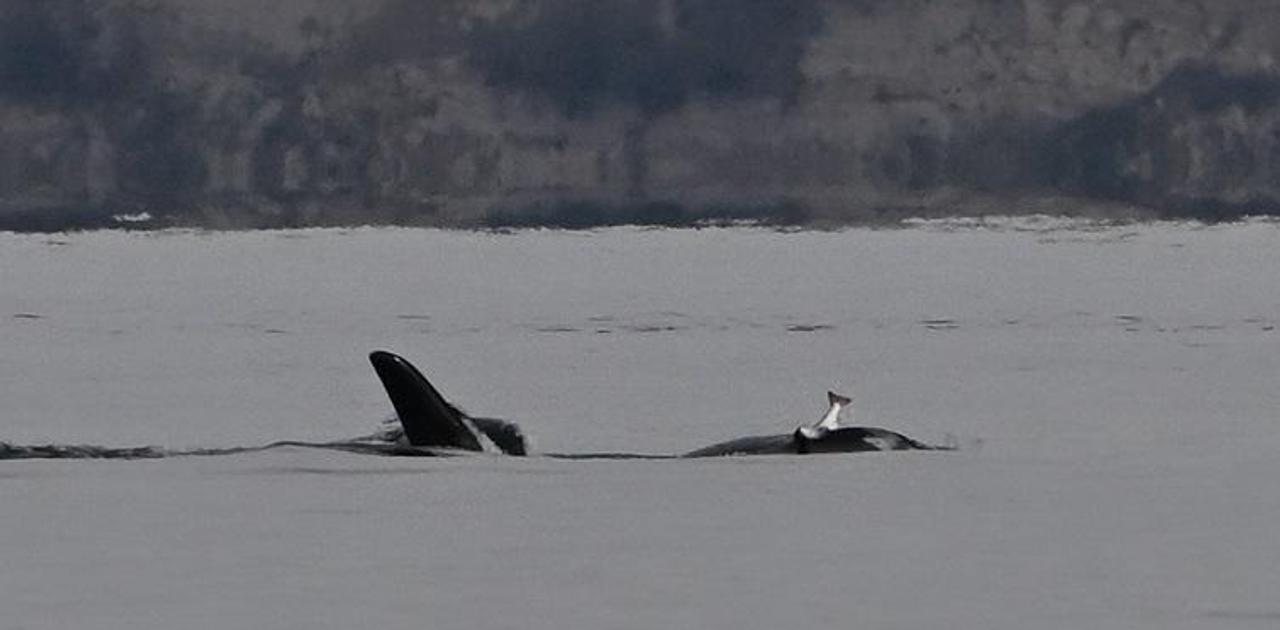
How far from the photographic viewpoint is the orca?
2534 centimetres

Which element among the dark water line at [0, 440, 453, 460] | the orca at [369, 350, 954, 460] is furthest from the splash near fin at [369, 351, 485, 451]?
the dark water line at [0, 440, 453, 460]

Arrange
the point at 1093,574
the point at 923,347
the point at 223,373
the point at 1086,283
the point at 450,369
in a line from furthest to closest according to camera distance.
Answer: the point at 1086,283, the point at 923,347, the point at 450,369, the point at 223,373, the point at 1093,574

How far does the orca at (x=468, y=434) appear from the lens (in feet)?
83.1

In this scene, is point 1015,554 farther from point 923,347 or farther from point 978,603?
point 923,347

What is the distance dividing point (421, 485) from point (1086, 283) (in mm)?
65769

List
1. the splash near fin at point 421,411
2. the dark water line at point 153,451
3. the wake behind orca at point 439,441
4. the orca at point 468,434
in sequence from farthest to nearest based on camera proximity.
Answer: the dark water line at point 153,451 < the wake behind orca at point 439,441 < the orca at point 468,434 < the splash near fin at point 421,411

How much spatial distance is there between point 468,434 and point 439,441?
258mm

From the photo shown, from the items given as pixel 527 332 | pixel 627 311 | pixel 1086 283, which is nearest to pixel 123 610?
pixel 527 332

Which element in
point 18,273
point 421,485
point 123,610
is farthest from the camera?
point 18,273

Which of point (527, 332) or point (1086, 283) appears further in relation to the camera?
point (1086, 283)

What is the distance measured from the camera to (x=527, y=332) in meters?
56.5

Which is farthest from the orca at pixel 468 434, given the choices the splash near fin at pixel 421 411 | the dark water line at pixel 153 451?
the dark water line at pixel 153 451

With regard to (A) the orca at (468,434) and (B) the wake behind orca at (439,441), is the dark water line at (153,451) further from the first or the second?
(A) the orca at (468,434)

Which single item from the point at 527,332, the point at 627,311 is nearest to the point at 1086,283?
the point at 627,311
